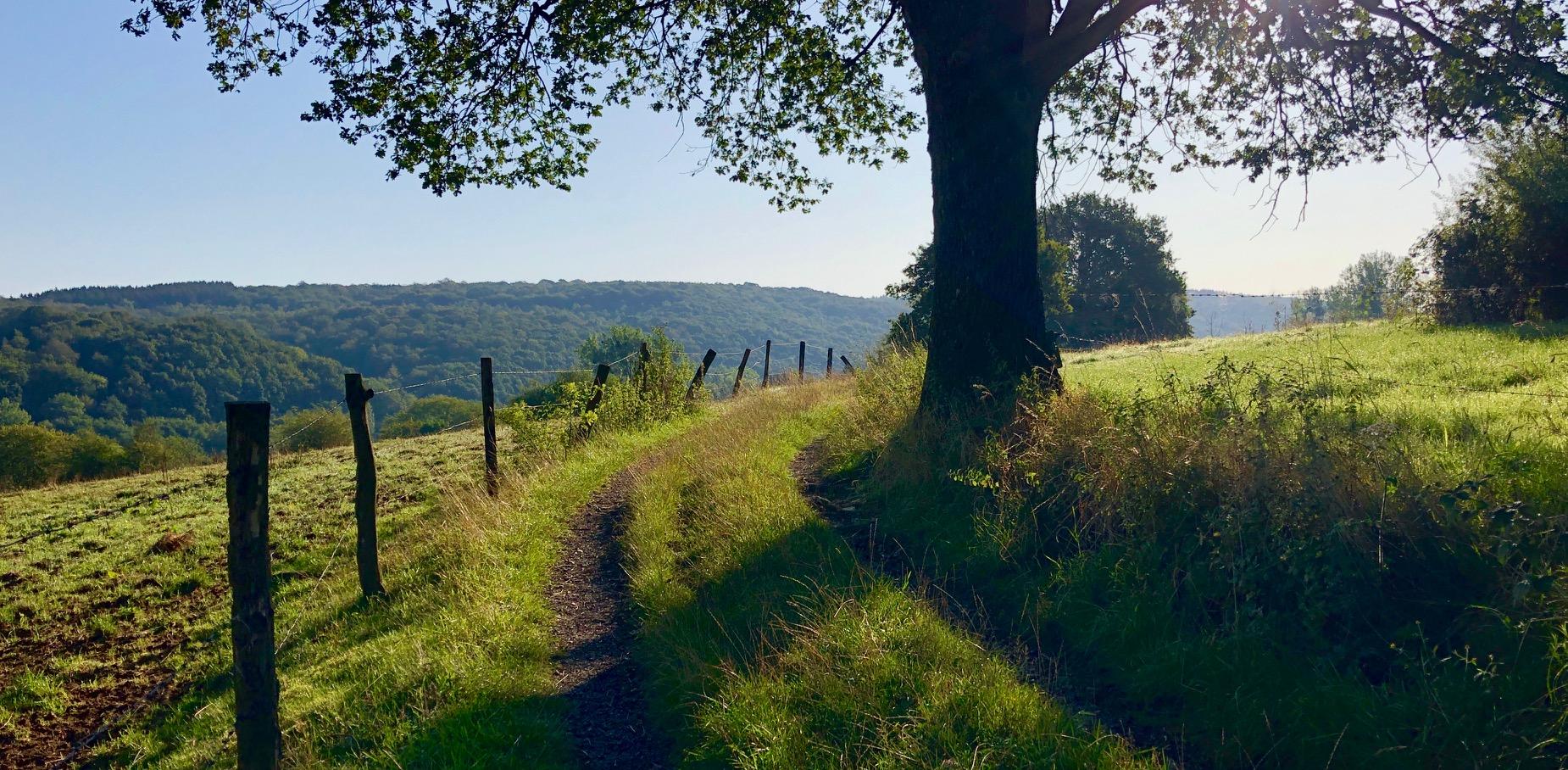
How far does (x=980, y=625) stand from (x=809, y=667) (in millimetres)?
1453

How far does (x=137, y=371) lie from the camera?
10794cm

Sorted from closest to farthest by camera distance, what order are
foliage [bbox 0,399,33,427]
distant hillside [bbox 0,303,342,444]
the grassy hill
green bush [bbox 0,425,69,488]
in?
the grassy hill < green bush [bbox 0,425,69,488] < foliage [bbox 0,399,33,427] < distant hillside [bbox 0,303,342,444]

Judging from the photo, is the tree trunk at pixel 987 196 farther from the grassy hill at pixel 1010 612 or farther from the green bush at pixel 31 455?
the green bush at pixel 31 455

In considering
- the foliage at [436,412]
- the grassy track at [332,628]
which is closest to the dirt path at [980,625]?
the grassy track at [332,628]

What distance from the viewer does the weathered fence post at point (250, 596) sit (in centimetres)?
467

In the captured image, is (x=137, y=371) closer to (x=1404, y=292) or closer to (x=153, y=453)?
(x=153, y=453)

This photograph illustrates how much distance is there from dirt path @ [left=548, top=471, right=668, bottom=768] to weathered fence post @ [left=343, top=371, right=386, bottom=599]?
1.98m

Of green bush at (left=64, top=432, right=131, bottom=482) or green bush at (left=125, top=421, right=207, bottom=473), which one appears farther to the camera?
green bush at (left=125, top=421, right=207, bottom=473)

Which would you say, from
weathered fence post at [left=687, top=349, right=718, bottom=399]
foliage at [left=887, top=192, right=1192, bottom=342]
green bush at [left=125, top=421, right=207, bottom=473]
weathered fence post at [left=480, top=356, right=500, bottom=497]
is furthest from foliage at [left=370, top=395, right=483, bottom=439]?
weathered fence post at [left=480, top=356, right=500, bottom=497]

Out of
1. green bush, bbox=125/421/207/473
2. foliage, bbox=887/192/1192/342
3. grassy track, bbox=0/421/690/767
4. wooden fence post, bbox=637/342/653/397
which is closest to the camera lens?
grassy track, bbox=0/421/690/767

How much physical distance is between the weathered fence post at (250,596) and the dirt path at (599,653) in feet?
5.82

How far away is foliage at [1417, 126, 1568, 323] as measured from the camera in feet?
58.2

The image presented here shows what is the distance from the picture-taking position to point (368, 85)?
9961 mm

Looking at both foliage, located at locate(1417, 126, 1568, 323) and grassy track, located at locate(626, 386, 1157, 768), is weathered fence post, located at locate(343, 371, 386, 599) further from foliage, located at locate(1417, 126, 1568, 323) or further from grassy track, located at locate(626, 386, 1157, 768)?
foliage, located at locate(1417, 126, 1568, 323)
